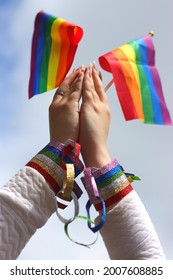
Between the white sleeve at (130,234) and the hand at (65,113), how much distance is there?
29 cm

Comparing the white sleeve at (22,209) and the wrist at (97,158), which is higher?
the wrist at (97,158)

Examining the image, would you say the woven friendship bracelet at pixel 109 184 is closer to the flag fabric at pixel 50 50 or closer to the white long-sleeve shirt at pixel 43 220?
the white long-sleeve shirt at pixel 43 220

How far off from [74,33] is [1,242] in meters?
1.01

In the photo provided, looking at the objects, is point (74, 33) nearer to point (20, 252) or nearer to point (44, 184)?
point (44, 184)

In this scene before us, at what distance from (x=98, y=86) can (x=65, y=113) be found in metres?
0.27

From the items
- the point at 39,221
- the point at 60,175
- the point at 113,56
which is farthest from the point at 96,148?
the point at 113,56

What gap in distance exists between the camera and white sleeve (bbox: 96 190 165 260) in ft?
3.78

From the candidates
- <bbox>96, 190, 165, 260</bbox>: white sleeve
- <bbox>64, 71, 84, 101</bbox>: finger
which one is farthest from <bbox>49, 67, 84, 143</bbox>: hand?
<bbox>96, 190, 165, 260</bbox>: white sleeve

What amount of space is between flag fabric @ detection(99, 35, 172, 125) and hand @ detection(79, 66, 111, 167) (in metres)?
0.12

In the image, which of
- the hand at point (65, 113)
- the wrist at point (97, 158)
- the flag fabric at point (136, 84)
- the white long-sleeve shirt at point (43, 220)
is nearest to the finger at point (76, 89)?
the hand at point (65, 113)

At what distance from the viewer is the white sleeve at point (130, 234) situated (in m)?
1.15

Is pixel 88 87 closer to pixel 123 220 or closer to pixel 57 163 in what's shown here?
pixel 57 163

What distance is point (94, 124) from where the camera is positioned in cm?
140

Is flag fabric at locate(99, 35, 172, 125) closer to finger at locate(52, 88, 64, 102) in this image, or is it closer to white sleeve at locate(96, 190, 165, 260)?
finger at locate(52, 88, 64, 102)
